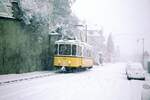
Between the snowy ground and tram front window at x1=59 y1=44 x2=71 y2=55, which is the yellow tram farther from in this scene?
the snowy ground

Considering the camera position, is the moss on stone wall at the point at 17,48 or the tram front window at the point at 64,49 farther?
the tram front window at the point at 64,49

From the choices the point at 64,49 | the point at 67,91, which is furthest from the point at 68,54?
the point at 67,91

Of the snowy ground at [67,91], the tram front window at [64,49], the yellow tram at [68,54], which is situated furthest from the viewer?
the tram front window at [64,49]

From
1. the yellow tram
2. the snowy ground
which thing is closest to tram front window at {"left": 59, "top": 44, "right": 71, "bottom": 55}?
the yellow tram

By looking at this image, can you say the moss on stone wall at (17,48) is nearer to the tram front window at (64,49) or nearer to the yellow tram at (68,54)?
the yellow tram at (68,54)

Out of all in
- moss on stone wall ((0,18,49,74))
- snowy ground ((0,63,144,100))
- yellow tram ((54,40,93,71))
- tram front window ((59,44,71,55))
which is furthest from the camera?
tram front window ((59,44,71,55))

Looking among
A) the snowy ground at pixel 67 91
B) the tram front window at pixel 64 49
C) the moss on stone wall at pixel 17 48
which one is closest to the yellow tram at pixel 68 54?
the tram front window at pixel 64 49

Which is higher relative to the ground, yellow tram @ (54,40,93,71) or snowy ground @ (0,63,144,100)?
yellow tram @ (54,40,93,71)

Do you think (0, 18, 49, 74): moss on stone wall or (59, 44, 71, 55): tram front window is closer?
(0, 18, 49, 74): moss on stone wall

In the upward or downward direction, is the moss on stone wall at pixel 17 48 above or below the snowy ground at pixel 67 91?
above

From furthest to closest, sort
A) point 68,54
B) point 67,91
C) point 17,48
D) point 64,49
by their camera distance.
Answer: point 64,49
point 68,54
point 17,48
point 67,91

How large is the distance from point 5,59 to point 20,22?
4.39 meters

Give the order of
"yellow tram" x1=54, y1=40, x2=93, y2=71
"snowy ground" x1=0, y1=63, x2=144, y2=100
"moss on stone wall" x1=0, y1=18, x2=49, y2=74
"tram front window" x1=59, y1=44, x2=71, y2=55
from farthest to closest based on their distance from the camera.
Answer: "tram front window" x1=59, y1=44, x2=71, y2=55, "yellow tram" x1=54, y1=40, x2=93, y2=71, "moss on stone wall" x1=0, y1=18, x2=49, y2=74, "snowy ground" x1=0, y1=63, x2=144, y2=100

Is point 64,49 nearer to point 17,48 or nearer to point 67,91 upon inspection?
point 17,48
